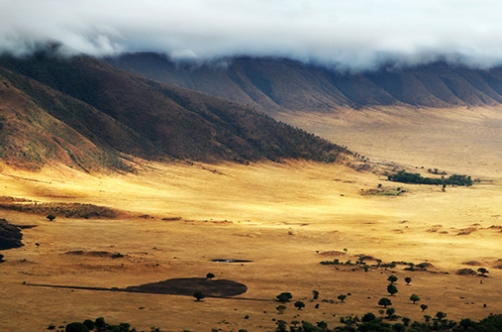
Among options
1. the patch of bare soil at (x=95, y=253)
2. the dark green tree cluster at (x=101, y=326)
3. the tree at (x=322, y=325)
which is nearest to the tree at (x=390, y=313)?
the tree at (x=322, y=325)

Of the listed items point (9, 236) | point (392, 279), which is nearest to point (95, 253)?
point (9, 236)

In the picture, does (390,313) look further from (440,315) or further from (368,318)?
(440,315)

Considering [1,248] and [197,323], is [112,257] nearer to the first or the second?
[1,248]

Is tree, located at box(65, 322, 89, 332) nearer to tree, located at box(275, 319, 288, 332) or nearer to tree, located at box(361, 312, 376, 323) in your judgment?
tree, located at box(275, 319, 288, 332)

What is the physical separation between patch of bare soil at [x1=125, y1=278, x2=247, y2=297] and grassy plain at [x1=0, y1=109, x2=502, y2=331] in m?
1.66

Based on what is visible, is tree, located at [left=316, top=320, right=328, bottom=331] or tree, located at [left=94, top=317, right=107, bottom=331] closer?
tree, located at [left=94, top=317, right=107, bottom=331]

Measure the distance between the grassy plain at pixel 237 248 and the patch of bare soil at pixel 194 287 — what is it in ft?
5.45

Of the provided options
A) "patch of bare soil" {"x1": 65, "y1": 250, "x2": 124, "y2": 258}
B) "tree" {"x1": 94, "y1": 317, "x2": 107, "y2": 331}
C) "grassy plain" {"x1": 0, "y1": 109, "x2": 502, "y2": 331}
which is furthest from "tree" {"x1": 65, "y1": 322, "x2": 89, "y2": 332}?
"patch of bare soil" {"x1": 65, "y1": 250, "x2": 124, "y2": 258}

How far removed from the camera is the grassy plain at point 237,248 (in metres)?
63.3

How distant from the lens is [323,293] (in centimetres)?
7162

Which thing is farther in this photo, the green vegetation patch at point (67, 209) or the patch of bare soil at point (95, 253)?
the green vegetation patch at point (67, 209)

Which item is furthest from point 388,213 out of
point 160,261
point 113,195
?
point 160,261

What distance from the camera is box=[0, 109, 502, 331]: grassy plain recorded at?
208 ft

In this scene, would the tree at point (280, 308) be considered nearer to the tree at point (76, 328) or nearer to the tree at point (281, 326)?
the tree at point (281, 326)
